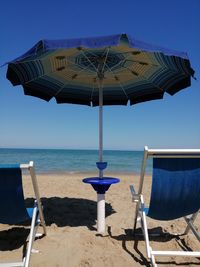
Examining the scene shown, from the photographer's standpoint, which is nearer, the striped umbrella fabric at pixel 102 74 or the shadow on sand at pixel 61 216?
the shadow on sand at pixel 61 216

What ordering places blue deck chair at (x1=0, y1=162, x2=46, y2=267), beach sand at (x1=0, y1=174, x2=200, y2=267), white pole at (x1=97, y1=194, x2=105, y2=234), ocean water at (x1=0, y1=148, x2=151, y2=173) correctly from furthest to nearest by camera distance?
ocean water at (x1=0, y1=148, x2=151, y2=173) < white pole at (x1=97, y1=194, x2=105, y2=234) < beach sand at (x1=0, y1=174, x2=200, y2=267) < blue deck chair at (x1=0, y1=162, x2=46, y2=267)

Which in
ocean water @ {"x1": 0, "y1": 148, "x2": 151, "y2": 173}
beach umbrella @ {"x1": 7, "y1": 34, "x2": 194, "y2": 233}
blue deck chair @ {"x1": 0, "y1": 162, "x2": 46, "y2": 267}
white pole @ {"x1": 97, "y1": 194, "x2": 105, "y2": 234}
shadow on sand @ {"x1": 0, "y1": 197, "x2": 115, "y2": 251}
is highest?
beach umbrella @ {"x1": 7, "y1": 34, "x2": 194, "y2": 233}

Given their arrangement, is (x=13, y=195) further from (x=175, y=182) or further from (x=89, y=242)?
(x=175, y=182)

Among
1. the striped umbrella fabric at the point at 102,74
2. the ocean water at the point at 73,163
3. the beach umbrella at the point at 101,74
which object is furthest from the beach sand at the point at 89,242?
the ocean water at the point at 73,163

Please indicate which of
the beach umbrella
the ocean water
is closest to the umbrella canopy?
the beach umbrella

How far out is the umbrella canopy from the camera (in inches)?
163

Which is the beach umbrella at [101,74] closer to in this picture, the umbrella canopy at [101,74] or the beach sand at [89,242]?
the umbrella canopy at [101,74]

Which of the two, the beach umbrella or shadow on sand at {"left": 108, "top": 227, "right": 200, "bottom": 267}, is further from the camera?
the beach umbrella

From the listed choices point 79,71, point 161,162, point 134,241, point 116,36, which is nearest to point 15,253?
point 134,241

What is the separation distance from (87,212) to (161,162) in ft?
8.57

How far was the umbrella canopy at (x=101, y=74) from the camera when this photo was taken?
163 inches

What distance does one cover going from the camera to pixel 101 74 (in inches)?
176

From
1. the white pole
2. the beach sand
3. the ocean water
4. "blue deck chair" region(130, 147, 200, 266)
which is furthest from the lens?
the ocean water

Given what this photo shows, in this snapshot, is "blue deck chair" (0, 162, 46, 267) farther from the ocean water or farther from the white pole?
the ocean water
